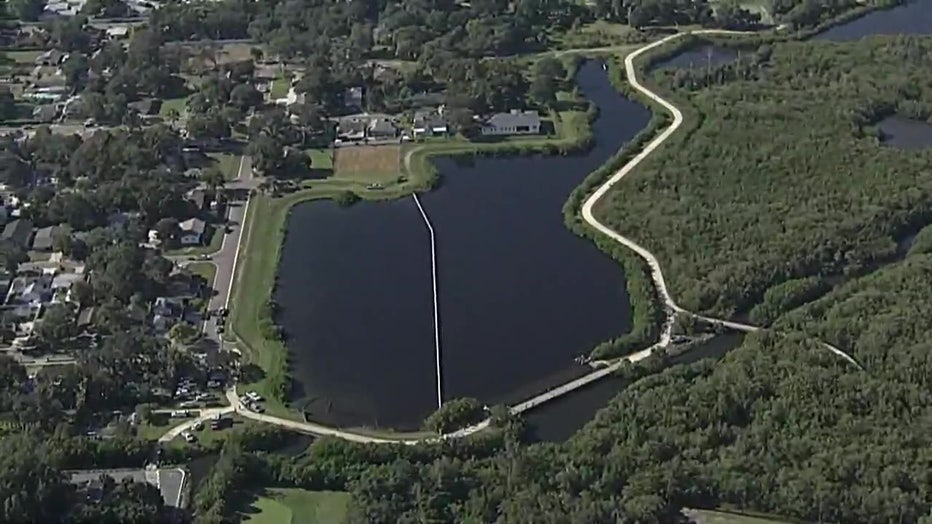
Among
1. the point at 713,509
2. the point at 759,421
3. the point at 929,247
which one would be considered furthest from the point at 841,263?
the point at 713,509

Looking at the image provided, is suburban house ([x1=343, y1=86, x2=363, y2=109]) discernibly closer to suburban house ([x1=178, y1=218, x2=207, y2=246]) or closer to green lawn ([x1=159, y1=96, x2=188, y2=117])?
green lawn ([x1=159, y1=96, x2=188, y2=117])

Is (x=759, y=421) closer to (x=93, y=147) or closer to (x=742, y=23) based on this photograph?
(x=93, y=147)

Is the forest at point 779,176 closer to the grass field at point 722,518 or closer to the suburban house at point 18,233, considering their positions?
the grass field at point 722,518

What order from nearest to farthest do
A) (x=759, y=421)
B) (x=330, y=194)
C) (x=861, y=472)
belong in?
1. (x=861, y=472)
2. (x=759, y=421)
3. (x=330, y=194)

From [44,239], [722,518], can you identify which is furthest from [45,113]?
[722,518]

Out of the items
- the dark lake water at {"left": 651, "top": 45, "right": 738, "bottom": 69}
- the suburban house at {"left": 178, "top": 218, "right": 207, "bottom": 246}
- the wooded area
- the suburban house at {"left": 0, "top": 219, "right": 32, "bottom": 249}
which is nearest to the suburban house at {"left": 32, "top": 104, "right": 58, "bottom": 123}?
the suburban house at {"left": 0, "top": 219, "right": 32, "bottom": 249}

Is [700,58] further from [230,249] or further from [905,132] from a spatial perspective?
[230,249]

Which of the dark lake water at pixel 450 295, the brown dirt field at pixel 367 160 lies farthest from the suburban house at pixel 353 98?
the dark lake water at pixel 450 295
